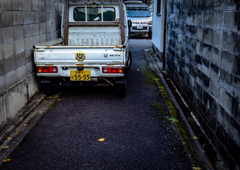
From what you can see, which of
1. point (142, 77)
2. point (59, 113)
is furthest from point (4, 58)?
point (142, 77)

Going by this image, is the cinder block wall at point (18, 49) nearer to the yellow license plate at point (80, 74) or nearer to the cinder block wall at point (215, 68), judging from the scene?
the yellow license plate at point (80, 74)

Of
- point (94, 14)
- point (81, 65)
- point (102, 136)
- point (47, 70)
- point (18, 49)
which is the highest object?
point (94, 14)

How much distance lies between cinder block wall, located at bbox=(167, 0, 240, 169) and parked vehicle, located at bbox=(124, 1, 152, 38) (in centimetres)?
1480

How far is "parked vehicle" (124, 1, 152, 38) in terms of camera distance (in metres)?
21.6

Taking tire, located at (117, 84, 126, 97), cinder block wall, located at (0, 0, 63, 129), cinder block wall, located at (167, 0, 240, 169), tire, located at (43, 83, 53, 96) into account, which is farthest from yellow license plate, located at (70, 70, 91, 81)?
cinder block wall, located at (167, 0, 240, 169)

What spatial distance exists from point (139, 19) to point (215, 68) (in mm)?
18127

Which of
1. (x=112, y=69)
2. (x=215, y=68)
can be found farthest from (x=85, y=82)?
A: (x=215, y=68)

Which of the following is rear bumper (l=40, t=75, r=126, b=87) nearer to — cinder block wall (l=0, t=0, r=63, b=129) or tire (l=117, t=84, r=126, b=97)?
tire (l=117, t=84, r=126, b=97)

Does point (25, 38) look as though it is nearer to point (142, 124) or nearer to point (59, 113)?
point (59, 113)

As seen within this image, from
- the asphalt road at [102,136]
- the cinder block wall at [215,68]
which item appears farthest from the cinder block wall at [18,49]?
the cinder block wall at [215,68]

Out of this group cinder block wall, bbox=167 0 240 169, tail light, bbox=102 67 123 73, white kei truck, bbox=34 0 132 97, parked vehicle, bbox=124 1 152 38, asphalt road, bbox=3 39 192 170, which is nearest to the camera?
cinder block wall, bbox=167 0 240 169

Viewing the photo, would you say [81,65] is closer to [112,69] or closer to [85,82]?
[85,82]

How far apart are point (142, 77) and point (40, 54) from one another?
4145 mm

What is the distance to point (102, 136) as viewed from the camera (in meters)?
4.96
